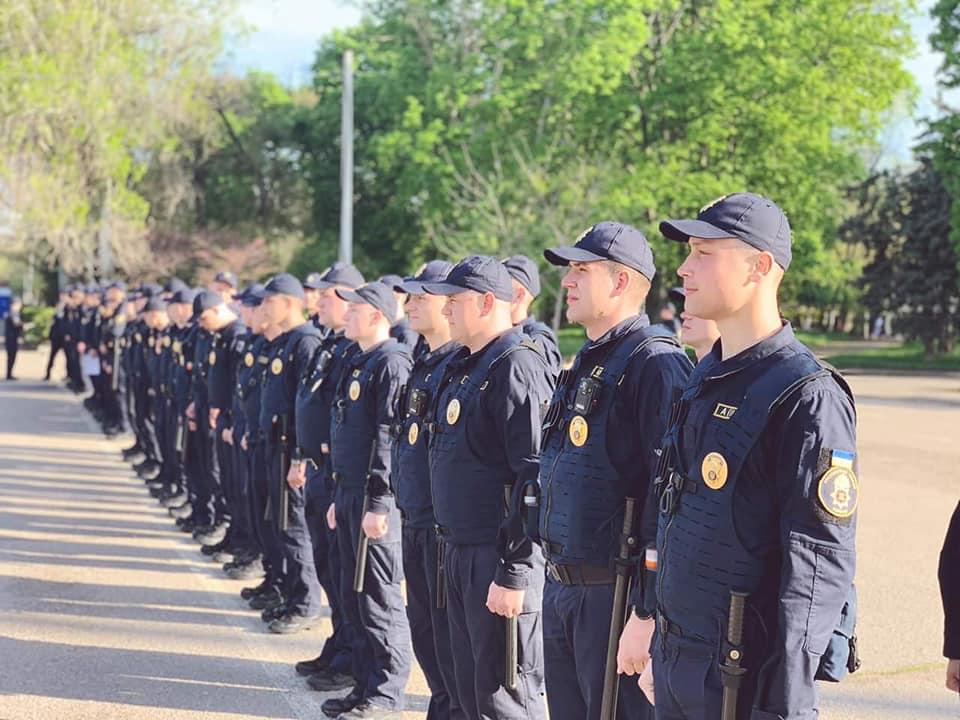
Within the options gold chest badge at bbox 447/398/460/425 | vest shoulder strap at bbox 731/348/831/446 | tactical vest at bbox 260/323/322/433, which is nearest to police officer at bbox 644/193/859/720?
vest shoulder strap at bbox 731/348/831/446

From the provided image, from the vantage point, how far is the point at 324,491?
627 cm

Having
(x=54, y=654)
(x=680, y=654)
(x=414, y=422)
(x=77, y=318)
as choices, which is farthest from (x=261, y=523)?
(x=77, y=318)

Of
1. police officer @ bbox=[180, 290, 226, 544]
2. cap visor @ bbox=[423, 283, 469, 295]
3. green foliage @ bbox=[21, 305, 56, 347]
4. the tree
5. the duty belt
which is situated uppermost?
the tree

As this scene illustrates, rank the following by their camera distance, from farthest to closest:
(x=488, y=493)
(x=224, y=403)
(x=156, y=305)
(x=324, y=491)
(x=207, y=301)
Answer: (x=156, y=305), (x=207, y=301), (x=224, y=403), (x=324, y=491), (x=488, y=493)

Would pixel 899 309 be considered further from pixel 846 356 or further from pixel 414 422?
pixel 414 422

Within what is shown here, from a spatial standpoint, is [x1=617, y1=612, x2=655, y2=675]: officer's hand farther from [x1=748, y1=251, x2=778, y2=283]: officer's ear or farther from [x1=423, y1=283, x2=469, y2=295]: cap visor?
[x1=423, y1=283, x2=469, y2=295]: cap visor

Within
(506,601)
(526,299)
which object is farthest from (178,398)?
(506,601)

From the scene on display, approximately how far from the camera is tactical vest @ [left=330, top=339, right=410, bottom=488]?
225 inches

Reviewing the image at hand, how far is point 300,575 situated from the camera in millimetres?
7074

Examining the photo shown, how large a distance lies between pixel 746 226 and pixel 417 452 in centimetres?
219

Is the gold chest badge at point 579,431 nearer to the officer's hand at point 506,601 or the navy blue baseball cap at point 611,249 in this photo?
the navy blue baseball cap at point 611,249

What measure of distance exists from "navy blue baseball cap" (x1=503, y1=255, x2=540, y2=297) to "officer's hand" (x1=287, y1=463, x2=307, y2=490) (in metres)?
1.77

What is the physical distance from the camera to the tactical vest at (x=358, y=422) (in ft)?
18.7

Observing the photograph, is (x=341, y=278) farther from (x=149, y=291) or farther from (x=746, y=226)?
(x=149, y=291)
